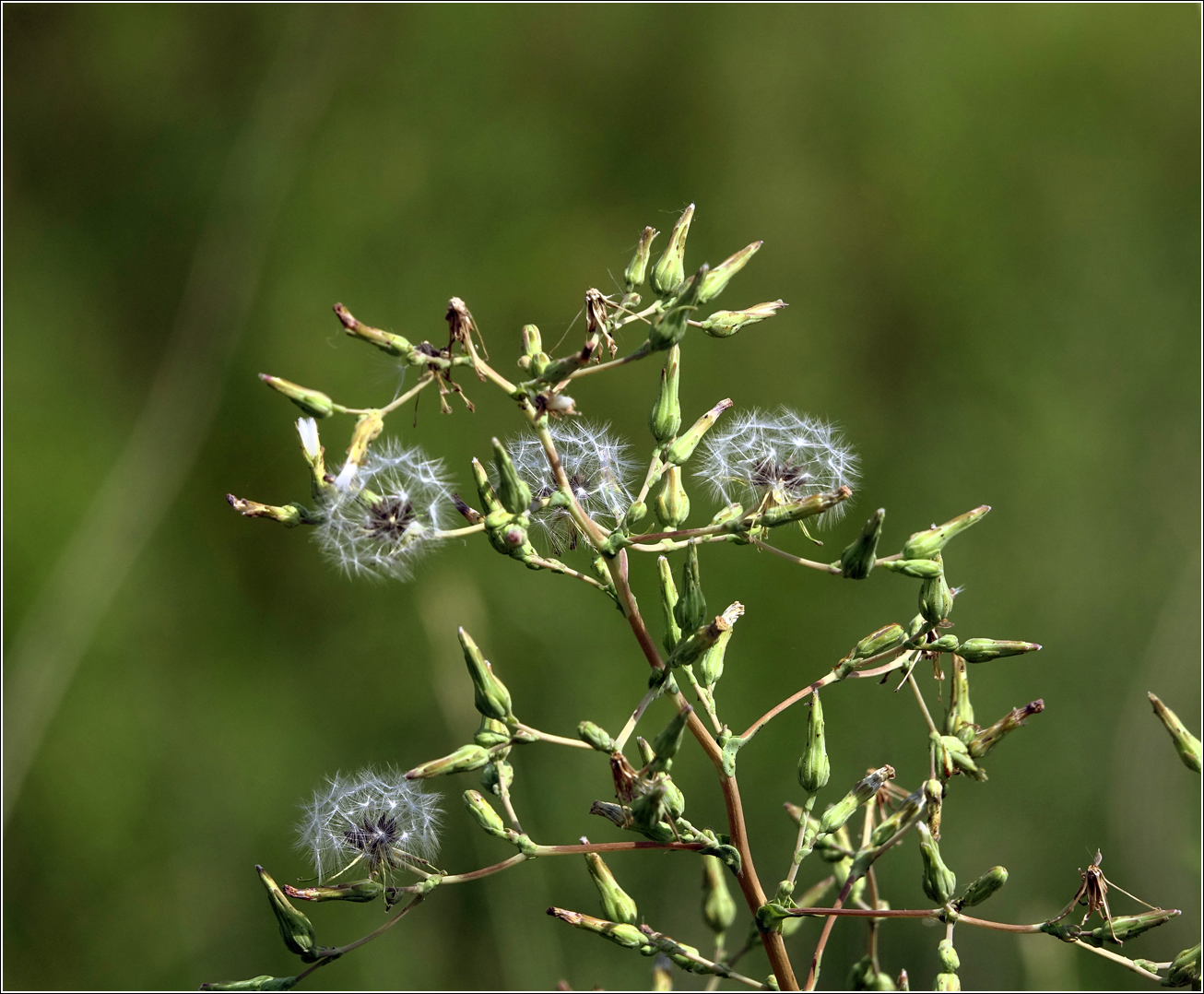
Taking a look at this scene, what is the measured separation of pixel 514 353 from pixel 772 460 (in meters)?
1.63

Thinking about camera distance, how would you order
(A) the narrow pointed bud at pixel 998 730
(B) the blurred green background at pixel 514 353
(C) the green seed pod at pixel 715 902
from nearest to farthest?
(A) the narrow pointed bud at pixel 998 730, (C) the green seed pod at pixel 715 902, (B) the blurred green background at pixel 514 353

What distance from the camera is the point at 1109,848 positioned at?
219 centimetres

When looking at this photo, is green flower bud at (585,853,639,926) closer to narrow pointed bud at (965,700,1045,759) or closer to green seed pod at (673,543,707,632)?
green seed pod at (673,543,707,632)

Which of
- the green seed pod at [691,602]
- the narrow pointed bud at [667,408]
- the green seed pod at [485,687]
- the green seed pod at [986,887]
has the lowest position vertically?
the green seed pod at [986,887]

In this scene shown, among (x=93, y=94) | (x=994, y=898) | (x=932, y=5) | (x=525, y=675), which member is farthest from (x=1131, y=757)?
(x=93, y=94)

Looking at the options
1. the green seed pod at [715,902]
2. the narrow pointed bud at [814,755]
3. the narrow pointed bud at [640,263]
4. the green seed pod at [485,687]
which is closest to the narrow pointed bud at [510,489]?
the green seed pod at [485,687]

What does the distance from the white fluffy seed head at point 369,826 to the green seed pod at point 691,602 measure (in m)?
0.37

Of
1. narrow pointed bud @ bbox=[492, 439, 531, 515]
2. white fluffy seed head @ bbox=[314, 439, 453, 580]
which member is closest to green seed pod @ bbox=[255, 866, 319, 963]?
white fluffy seed head @ bbox=[314, 439, 453, 580]

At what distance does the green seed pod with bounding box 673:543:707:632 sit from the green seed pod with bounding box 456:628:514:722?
183 millimetres

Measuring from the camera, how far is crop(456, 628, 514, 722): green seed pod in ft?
2.98

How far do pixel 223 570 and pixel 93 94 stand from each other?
58.5 inches

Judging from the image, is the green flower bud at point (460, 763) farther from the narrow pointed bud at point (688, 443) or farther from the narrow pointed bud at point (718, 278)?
the narrow pointed bud at point (718, 278)

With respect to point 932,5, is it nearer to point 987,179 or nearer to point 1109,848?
point 987,179

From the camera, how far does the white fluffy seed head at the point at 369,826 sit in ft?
3.41
